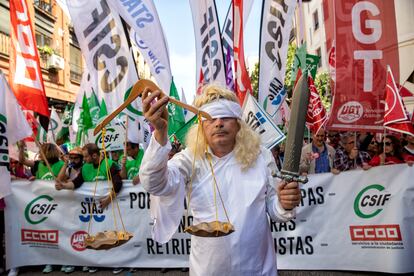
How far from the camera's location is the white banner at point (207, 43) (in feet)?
22.5

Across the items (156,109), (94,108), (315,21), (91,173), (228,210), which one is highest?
(315,21)

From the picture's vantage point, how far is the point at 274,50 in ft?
21.1

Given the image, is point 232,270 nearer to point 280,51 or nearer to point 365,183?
point 365,183

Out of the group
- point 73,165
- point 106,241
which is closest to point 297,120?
point 106,241

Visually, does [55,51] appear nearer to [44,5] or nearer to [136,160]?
[44,5]

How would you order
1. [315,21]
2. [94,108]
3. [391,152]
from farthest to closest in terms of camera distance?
1. [315,21]
2. [94,108]
3. [391,152]

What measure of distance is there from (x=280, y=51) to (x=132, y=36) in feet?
12.8

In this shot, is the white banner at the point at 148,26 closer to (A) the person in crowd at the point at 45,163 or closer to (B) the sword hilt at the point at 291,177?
(A) the person in crowd at the point at 45,163

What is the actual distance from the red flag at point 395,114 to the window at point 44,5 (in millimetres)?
25488

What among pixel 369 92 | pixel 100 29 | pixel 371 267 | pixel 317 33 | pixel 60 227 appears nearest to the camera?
pixel 371 267

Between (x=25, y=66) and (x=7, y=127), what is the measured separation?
1.92 m

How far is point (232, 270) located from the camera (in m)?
2.15

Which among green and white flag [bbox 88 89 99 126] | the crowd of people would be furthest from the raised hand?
green and white flag [bbox 88 89 99 126]

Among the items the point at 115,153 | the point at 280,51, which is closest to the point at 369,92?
the point at 280,51
